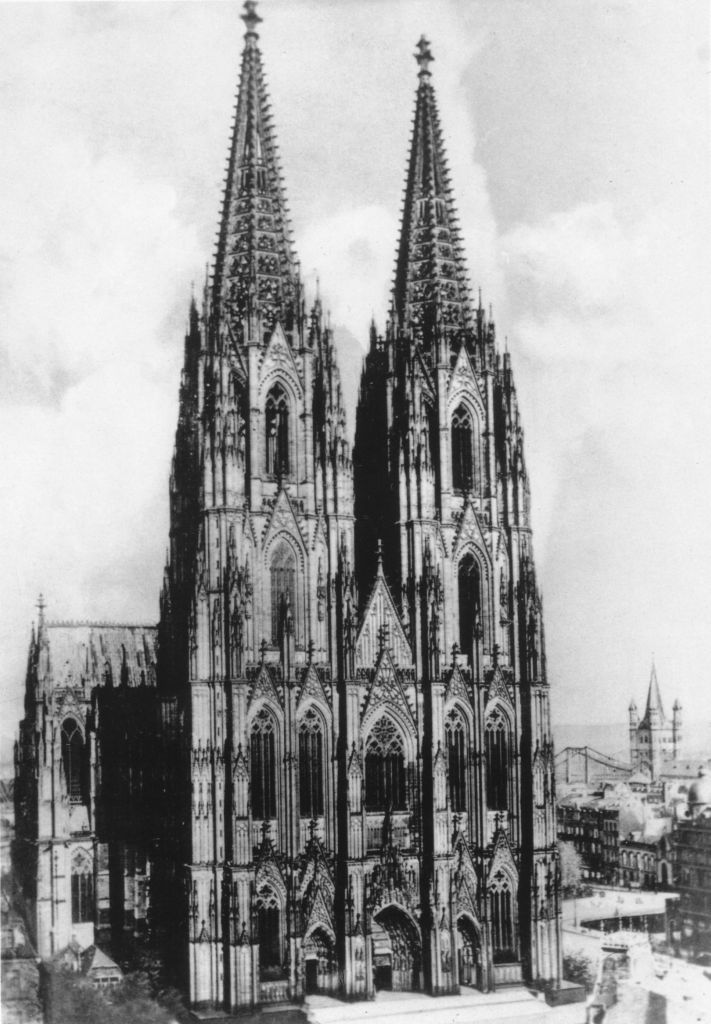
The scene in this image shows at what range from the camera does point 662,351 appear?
43250 mm

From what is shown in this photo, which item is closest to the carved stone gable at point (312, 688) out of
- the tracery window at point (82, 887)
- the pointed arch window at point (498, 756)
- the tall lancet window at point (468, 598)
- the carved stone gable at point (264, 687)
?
the carved stone gable at point (264, 687)

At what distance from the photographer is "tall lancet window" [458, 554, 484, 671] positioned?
50562 millimetres

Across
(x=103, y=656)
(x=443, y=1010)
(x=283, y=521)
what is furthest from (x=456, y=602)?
(x=103, y=656)

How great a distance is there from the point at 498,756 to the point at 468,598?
17.5ft

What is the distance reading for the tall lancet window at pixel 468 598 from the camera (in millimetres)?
50562

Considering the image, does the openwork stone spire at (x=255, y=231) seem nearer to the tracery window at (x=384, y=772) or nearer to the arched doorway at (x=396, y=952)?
the tracery window at (x=384, y=772)

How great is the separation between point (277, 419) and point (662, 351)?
13.1 meters

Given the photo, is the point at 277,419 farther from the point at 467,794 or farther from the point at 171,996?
the point at 171,996

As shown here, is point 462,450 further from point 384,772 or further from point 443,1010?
point 443,1010

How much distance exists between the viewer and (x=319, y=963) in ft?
153

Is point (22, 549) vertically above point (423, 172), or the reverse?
point (423, 172)

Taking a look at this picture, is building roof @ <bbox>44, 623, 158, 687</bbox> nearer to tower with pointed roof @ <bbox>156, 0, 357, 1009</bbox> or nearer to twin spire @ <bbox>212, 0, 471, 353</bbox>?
tower with pointed roof @ <bbox>156, 0, 357, 1009</bbox>

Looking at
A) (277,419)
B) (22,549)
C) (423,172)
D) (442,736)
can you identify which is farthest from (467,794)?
(423,172)

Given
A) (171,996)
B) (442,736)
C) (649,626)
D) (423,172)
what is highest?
(423,172)
